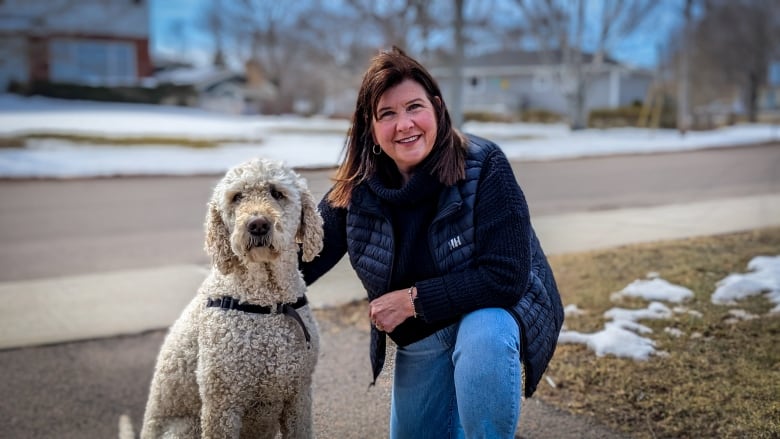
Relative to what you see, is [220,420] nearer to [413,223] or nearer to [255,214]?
[255,214]

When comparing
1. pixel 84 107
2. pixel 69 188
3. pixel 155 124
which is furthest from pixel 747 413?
pixel 84 107

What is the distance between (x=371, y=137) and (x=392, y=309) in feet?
2.44

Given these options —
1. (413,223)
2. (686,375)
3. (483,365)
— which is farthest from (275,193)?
(686,375)

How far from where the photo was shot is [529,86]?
5175cm

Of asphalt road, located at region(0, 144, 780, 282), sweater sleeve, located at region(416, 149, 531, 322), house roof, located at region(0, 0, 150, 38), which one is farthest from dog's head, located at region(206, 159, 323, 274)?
house roof, located at region(0, 0, 150, 38)

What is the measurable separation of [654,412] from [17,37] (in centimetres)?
2504

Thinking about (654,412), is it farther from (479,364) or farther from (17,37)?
(17,37)

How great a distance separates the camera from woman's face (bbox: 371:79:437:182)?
2.79 meters

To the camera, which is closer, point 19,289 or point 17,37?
point 19,289

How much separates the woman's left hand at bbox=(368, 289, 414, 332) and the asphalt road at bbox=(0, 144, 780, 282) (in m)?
1.01

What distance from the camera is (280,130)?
26234mm

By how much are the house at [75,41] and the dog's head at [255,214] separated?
2289 cm

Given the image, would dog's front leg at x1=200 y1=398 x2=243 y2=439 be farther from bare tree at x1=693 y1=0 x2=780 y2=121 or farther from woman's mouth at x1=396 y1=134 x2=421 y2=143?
bare tree at x1=693 y1=0 x2=780 y2=121

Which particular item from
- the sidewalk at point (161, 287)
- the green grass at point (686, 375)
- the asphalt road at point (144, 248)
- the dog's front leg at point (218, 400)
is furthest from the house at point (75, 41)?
the dog's front leg at point (218, 400)
